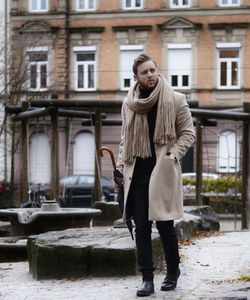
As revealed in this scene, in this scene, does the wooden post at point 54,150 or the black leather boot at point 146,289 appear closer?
the black leather boot at point 146,289

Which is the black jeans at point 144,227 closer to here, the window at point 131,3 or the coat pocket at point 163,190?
the coat pocket at point 163,190

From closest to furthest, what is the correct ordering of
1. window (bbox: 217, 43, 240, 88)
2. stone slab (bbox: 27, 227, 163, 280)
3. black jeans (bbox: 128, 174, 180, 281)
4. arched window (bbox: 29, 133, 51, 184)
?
black jeans (bbox: 128, 174, 180, 281) → stone slab (bbox: 27, 227, 163, 280) → arched window (bbox: 29, 133, 51, 184) → window (bbox: 217, 43, 240, 88)

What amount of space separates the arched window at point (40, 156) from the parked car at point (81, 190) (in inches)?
175

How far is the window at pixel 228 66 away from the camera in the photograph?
35969mm

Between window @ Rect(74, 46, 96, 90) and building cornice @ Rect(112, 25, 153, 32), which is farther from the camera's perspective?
window @ Rect(74, 46, 96, 90)

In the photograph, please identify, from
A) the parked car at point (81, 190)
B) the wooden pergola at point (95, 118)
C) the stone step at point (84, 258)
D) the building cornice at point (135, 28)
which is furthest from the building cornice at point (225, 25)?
the stone step at point (84, 258)

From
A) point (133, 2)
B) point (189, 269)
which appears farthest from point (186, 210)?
point (133, 2)

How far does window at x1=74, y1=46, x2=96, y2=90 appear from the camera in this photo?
36812mm

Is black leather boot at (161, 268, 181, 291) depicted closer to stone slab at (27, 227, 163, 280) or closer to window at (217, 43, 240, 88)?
stone slab at (27, 227, 163, 280)

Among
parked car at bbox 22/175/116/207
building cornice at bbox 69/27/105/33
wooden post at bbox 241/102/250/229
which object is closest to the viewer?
wooden post at bbox 241/102/250/229

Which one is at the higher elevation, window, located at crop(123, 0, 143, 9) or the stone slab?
window, located at crop(123, 0, 143, 9)

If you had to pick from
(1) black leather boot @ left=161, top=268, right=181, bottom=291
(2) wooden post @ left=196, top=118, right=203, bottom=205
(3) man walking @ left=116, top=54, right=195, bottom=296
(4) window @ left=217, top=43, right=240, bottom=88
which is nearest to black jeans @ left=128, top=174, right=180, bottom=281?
(3) man walking @ left=116, top=54, right=195, bottom=296

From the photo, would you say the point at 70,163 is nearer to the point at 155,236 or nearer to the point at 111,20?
the point at 111,20

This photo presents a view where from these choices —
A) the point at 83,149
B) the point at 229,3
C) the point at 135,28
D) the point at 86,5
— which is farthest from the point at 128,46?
the point at 83,149
